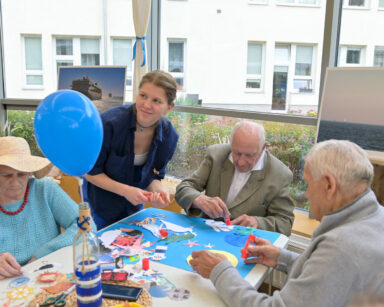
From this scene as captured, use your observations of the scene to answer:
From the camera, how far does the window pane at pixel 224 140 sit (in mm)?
3014

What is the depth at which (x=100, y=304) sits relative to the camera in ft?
3.47

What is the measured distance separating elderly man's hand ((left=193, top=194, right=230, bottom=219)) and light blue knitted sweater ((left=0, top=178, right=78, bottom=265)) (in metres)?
0.69

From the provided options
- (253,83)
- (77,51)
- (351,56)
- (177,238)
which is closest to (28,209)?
(177,238)

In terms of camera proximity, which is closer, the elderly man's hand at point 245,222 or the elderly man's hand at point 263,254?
the elderly man's hand at point 263,254

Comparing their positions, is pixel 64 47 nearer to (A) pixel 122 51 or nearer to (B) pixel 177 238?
(A) pixel 122 51

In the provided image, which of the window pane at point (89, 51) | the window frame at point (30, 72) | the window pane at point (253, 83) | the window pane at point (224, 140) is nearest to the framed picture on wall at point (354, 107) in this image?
the window pane at point (224, 140)

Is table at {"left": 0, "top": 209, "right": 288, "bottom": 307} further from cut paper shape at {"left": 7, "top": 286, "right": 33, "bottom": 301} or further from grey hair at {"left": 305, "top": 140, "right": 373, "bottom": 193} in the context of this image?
grey hair at {"left": 305, "top": 140, "right": 373, "bottom": 193}

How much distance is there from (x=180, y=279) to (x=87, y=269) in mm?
429

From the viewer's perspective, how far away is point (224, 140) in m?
3.55

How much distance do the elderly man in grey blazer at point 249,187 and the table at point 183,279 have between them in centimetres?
58

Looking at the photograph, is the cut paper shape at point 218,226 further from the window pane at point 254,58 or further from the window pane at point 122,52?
the window pane at point 122,52

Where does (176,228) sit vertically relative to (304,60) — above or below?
below

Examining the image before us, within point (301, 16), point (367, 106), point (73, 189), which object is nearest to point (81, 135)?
point (367, 106)

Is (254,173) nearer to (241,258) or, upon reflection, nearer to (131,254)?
(241,258)
